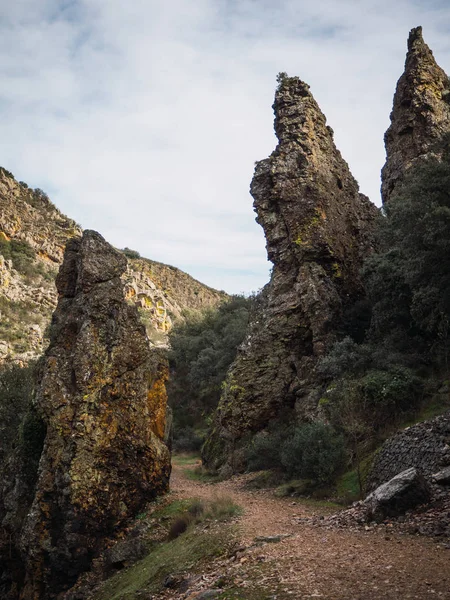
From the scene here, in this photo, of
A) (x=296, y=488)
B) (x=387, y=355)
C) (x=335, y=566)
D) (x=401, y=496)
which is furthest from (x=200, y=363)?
(x=335, y=566)

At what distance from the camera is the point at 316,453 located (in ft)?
48.6

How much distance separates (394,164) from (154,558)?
2827cm

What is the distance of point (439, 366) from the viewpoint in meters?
17.5

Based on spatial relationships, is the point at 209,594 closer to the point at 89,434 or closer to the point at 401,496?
the point at 401,496

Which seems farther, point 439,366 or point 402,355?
point 402,355

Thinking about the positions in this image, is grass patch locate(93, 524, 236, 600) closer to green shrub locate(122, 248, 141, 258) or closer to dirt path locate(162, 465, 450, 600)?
dirt path locate(162, 465, 450, 600)

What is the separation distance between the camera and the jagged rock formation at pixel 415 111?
29281mm

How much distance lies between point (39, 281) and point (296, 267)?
2015 inches

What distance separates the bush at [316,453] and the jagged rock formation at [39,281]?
3115cm

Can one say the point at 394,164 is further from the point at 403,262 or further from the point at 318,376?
the point at 318,376

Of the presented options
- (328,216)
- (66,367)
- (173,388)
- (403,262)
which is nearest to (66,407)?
(66,367)

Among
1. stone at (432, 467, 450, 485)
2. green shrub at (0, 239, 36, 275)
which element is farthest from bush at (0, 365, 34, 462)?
green shrub at (0, 239, 36, 275)

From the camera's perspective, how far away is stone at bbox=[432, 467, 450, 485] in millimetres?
9120

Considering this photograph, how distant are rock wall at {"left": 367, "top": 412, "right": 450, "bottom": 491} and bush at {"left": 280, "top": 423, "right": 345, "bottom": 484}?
226 centimetres
